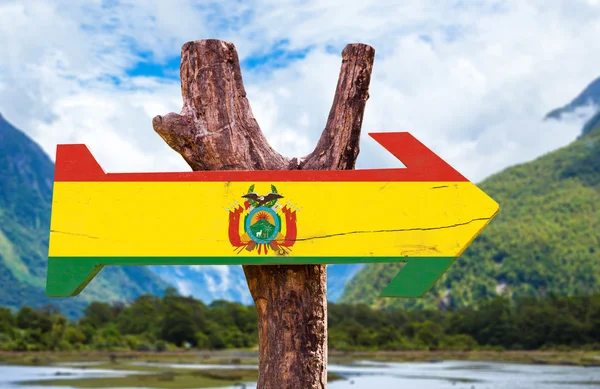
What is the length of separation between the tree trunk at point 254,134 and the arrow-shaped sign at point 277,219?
37 cm

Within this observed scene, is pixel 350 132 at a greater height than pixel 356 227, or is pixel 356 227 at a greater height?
pixel 350 132

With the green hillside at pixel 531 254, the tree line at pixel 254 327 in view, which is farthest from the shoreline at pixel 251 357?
the green hillside at pixel 531 254

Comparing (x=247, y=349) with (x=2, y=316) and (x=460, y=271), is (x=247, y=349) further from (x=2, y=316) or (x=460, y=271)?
(x=460, y=271)

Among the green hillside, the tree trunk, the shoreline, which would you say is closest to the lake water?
the shoreline

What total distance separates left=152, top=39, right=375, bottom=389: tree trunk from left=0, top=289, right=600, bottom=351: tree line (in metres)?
37.3

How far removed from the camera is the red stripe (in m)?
4.14

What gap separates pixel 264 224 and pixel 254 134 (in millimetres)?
789

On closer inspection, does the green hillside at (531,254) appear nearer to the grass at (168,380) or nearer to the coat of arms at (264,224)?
the grass at (168,380)

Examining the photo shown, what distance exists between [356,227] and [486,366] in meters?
37.9

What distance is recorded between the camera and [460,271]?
256 ft

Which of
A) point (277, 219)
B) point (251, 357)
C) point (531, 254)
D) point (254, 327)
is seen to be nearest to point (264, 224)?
point (277, 219)

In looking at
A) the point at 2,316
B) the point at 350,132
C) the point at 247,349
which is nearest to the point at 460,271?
the point at 247,349

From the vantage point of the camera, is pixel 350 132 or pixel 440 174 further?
pixel 350 132

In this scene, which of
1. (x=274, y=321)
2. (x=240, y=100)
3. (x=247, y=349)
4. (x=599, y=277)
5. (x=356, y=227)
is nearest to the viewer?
(x=356, y=227)
